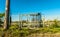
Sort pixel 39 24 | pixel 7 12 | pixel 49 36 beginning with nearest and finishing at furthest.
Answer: pixel 49 36 < pixel 7 12 < pixel 39 24

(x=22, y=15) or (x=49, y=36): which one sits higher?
(x=22, y=15)

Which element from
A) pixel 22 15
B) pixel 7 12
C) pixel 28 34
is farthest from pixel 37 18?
pixel 28 34

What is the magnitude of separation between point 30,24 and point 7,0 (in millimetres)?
9015

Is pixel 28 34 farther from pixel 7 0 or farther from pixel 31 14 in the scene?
pixel 31 14

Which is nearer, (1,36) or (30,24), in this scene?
(1,36)

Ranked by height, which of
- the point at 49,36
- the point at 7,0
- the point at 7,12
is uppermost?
the point at 7,0

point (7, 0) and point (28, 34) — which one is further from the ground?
point (7, 0)

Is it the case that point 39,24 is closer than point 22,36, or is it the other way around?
point 22,36

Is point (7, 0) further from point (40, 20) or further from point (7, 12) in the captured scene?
point (40, 20)

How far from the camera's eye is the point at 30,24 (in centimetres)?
2112

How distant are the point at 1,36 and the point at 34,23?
1172 cm

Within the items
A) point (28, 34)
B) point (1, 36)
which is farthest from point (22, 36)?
point (1, 36)

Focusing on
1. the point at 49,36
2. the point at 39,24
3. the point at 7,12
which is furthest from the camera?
the point at 39,24

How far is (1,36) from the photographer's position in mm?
9844
